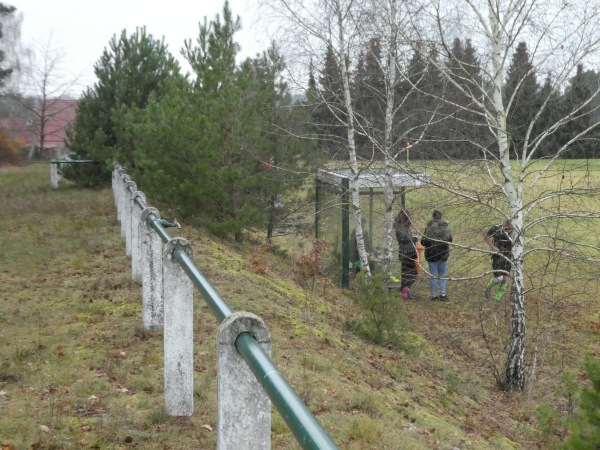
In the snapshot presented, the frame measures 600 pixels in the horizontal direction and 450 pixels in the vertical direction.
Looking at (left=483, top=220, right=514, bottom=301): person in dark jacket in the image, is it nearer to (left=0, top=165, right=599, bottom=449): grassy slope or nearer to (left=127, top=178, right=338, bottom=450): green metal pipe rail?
(left=0, top=165, right=599, bottom=449): grassy slope

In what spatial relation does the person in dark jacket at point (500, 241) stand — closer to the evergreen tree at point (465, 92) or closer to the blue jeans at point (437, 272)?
the evergreen tree at point (465, 92)

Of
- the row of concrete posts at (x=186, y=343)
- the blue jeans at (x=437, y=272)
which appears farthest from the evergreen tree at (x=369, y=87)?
the row of concrete posts at (x=186, y=343)

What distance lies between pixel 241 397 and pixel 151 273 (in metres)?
3.90

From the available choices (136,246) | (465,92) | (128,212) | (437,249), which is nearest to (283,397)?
(136,246)

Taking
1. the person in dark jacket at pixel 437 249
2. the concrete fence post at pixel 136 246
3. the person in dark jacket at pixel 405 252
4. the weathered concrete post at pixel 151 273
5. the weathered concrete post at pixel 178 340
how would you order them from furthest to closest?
the person in dark jacket at pixel 405 252 → the person in dark jacket at pixel 437 249 → the concrete fence post at pixel 136 246 → the weathered concrete post at pixel 151 273 → the weathered concrete post at pixel 178 340

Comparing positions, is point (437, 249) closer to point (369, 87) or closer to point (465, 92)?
point (369, 87)

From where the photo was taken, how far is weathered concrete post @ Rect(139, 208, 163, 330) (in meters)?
6.47

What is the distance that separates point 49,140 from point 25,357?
58.7 meters

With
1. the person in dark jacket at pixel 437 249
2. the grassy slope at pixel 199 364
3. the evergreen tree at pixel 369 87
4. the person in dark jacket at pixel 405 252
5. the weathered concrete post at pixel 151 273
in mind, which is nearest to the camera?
the grassy slope at pixel 199 364

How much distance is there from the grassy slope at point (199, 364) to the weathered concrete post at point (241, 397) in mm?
1774

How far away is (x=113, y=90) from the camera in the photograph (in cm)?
2342

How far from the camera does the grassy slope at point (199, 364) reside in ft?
16.1

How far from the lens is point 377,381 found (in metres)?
7.78

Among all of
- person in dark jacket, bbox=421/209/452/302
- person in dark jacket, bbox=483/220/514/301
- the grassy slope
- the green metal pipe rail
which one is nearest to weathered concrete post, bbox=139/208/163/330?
the grassy slope
